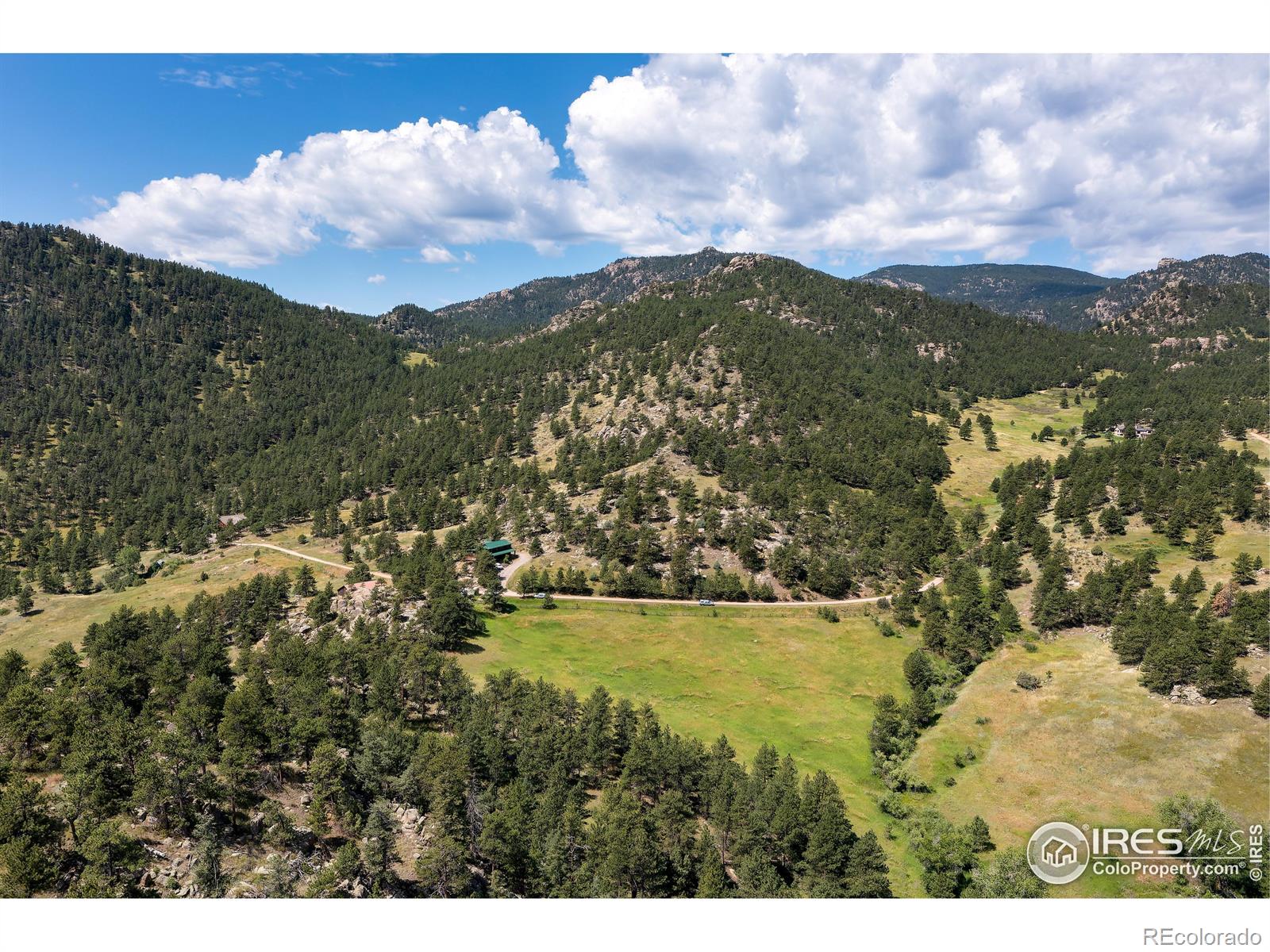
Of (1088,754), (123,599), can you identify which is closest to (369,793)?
(1088,754)

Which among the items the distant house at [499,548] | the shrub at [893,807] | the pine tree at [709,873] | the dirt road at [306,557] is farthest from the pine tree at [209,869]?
the distant house at [499,548]

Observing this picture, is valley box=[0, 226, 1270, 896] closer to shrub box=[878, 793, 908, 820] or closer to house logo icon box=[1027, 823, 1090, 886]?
shrub box=[878, 793, 908, 820]

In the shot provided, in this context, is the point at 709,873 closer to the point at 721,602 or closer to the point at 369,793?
the point at 369,793

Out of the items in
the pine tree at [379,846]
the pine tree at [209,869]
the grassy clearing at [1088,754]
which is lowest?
the grassy clearing at [1088,754]

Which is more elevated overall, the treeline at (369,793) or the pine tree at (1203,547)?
the pine tree at (1203,547)

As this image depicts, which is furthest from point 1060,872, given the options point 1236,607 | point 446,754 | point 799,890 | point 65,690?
point 65,690

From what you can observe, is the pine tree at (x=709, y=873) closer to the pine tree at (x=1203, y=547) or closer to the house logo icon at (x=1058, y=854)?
the house logo icon at (x=1058, y=854)

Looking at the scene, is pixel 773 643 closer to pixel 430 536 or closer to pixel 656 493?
pixel 656 493

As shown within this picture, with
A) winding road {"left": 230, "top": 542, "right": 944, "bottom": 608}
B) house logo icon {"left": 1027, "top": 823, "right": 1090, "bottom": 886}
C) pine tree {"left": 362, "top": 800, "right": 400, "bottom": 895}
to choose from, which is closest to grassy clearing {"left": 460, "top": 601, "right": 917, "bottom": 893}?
winding road {"left": 230, "top": 542, "right": 944, "bottom": 608}
